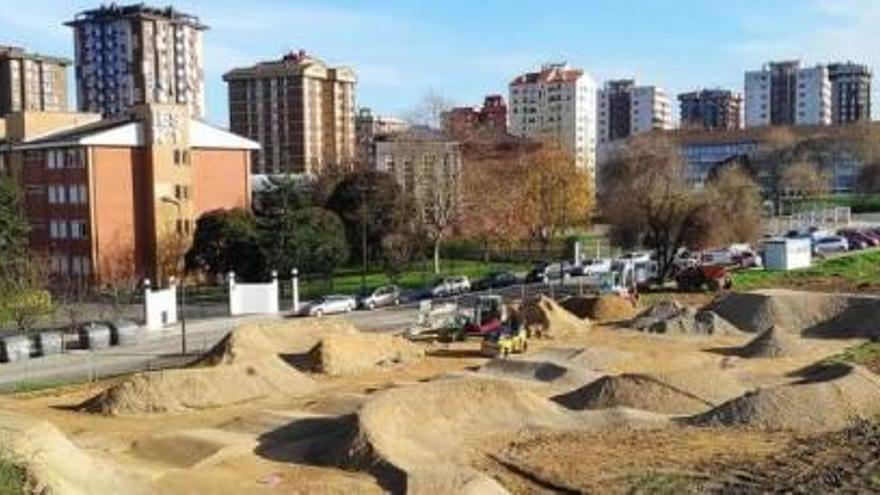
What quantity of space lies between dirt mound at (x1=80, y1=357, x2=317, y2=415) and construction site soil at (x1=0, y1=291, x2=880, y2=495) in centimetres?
5

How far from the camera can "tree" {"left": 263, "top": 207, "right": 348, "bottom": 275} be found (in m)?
68.9

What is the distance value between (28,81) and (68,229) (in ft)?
227

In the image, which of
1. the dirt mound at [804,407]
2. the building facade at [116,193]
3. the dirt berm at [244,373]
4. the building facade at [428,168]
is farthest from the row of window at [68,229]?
the dirt mound at [804,407]

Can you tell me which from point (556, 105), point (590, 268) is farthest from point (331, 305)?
point (556, 105)

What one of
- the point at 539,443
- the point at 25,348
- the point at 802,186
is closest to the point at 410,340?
the point at 25,348

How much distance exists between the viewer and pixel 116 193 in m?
75.1

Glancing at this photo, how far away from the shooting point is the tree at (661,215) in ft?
204

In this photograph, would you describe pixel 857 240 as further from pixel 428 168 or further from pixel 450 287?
pixel 450 287

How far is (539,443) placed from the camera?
1017 inches

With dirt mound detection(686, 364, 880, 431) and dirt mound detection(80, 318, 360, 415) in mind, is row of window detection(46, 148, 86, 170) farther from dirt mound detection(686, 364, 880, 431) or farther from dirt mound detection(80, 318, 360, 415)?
A: dirt mound detection(686, 364, 880, 431)

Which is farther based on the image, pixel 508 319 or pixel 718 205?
pixel 718 205

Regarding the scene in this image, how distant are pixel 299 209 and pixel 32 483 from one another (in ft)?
181

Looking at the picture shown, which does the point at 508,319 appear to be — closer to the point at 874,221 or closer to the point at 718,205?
the point at 718,205

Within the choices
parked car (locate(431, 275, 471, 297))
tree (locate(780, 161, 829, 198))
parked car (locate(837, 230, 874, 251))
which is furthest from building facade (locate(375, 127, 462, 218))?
tree (locate(780, 161, 829, 198))
